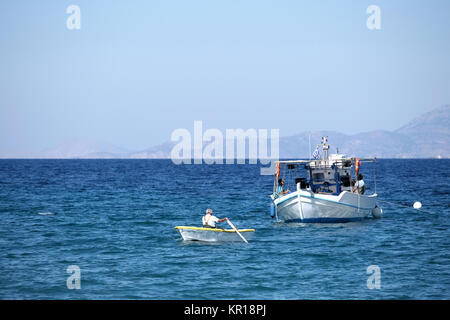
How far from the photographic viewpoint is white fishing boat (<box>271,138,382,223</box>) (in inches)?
1444

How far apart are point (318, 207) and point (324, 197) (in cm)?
88

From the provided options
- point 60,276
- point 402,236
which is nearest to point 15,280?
point 60,276

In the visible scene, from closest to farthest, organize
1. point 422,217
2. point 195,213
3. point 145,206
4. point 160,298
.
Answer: point 160,298 → point 422,217 → point 195,213 → point 145,206

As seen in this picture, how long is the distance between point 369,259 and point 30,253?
57.0 ft

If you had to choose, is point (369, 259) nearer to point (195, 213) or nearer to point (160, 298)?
point (160, 298)

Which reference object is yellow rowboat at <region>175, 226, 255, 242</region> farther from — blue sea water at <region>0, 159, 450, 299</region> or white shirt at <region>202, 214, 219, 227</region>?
blue sea water at <region>0, 159, 450, 299</region>

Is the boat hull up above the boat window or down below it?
below

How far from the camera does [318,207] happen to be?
36906 mm

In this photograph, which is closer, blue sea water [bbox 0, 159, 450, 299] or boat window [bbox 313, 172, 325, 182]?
blue sea water [bbox 0, 159, 450, 299]

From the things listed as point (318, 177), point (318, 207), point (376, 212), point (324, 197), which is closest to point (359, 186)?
point (318, 177)

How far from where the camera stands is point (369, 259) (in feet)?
89.6

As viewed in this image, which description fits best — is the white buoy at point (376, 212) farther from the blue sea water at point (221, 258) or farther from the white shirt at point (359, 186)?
the white shirt at point (359, 186)

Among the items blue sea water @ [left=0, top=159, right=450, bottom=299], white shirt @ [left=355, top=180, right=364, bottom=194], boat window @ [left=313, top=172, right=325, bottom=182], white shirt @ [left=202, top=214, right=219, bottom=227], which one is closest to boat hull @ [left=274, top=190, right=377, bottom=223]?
white shirt @ [left=355, top=180, right=364, bottom=194]
